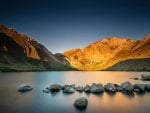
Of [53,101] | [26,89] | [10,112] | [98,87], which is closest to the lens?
[10,112]

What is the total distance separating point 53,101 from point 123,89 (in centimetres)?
2263

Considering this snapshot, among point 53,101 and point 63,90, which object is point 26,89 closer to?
point 63,90

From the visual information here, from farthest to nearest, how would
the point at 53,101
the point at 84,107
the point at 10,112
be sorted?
the point at 53,101, the point at 84,107, the point at 10,112

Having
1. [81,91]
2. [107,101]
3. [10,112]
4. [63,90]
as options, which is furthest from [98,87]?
[10,112]

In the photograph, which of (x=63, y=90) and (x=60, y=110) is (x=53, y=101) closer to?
(x=60, y=110)

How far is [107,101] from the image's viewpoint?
4253 centimetres

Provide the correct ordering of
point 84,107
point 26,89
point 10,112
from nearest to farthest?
point 10,112 < point 84,107 < point 26,89

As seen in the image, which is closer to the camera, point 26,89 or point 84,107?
point 84,107

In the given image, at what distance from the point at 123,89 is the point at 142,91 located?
467 centimetres

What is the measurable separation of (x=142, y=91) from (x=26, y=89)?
1180 inches

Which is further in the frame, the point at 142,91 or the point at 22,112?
the point at 142,91

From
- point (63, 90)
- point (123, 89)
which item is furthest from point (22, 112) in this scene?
point (123, 89)

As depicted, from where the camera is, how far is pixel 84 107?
35.2 metres

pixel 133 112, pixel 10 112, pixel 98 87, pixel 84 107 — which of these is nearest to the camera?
pixel 10 112
